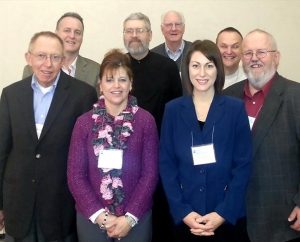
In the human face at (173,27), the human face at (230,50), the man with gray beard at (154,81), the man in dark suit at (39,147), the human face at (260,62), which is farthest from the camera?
the human face at (173,27)

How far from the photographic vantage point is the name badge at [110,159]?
2182 mm

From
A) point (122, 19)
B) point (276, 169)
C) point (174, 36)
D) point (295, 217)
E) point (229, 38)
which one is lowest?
point (295, 217)

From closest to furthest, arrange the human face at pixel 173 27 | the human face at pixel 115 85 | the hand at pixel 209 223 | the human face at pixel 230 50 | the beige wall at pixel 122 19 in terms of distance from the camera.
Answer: the hand at pixel 209 223 → the human face at pixel 115 85 → the human face at pixel 230 50 → the human face at pixel 173 27 → the beige wall at pixel 122 19

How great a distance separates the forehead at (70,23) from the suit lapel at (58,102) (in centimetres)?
99

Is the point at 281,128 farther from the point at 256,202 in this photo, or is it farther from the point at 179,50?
the point at 179,50

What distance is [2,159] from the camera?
2.44m

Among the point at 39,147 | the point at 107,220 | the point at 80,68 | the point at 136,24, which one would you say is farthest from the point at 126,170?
the point at 136,24

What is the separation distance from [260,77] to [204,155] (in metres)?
0.69

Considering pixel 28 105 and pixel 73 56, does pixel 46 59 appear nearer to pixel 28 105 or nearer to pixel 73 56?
pixel 28 105

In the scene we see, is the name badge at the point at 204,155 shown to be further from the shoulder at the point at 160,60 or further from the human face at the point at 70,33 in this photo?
the human face at the point at 70,33

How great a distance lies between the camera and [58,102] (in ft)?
7.82

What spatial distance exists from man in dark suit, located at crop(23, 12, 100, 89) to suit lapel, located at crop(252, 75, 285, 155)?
142 cm

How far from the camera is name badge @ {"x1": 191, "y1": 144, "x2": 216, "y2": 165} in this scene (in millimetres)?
2129

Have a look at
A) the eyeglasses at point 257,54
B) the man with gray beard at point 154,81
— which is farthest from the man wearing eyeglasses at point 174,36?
the eyeglasses at point 257,54
